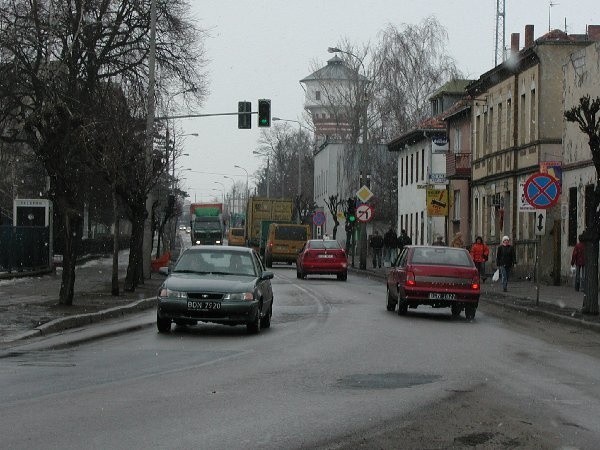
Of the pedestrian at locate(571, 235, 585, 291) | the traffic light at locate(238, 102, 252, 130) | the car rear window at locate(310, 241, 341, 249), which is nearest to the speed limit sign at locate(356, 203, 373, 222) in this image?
the car rear window at locate(310, 241, 341, 249)

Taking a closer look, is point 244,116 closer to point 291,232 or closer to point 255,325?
point 291,232

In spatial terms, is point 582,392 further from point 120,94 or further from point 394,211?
point 394,211

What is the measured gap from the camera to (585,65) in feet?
133

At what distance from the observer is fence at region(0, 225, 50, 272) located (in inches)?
1743

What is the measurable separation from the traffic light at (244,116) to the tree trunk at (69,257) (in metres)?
20.2

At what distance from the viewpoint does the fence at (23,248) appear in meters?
44.3

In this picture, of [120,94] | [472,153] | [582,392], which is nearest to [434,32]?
[472,153]

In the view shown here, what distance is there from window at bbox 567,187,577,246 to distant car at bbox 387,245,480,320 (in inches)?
626

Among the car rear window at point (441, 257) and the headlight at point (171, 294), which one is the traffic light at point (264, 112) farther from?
the headlight at point (171, 294)

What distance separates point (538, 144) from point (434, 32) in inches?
1238

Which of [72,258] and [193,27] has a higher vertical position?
[193,27]

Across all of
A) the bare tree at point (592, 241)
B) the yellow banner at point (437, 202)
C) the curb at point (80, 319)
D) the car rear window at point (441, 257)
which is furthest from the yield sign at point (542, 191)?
the yellow banner at point (437, 202)

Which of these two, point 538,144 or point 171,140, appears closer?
point 538,144

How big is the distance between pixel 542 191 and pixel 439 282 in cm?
480
